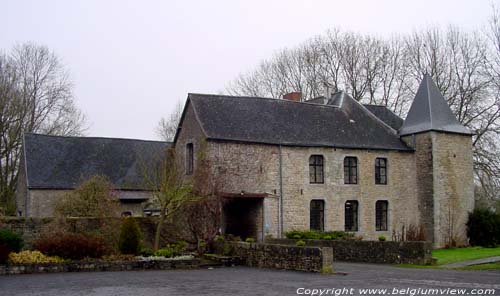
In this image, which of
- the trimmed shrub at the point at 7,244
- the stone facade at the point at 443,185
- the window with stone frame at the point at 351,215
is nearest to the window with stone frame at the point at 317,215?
the window with stone frame at the point at 351,215

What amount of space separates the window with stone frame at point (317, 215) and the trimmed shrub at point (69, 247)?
11.9 meters

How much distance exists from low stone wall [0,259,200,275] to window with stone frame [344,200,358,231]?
38.6 feet

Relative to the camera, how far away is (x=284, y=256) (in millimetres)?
19750

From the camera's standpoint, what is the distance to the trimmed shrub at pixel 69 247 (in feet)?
68.2

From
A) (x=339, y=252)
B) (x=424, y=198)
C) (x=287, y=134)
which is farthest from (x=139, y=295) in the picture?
(x=424, y=198)

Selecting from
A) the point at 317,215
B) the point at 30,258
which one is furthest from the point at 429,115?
the point at 30,258

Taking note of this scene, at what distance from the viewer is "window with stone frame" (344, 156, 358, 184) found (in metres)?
31.7

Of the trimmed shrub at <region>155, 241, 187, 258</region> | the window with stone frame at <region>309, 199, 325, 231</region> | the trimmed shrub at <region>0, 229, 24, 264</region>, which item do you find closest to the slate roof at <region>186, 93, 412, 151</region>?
the window with stone frame at <region>309, 199, 325, 231</region>

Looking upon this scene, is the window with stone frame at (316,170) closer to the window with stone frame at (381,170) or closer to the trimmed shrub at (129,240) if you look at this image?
the window with stone frame at (381,170)

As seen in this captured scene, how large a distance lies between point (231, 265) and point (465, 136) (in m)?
17.2

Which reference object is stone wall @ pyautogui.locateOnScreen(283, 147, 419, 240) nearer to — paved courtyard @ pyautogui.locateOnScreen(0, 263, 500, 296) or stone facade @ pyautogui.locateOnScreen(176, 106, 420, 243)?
stone facade @ pyautogui.locateOnScreen(176, 106, 420, 243)

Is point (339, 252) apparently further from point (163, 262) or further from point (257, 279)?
point (257, 279)

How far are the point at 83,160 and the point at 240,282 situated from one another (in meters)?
23.8

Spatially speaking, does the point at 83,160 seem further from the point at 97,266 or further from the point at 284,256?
the point at 284,256
